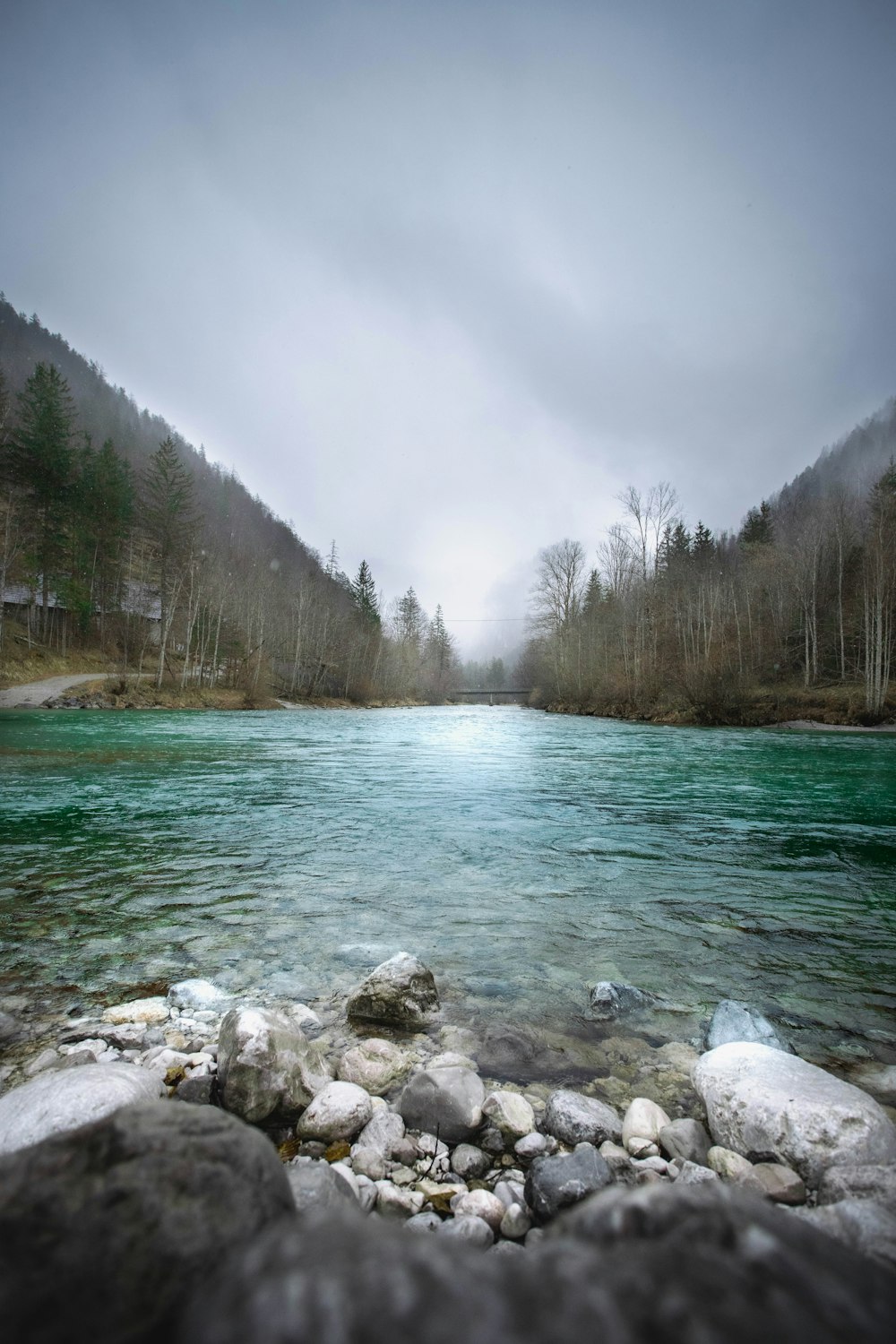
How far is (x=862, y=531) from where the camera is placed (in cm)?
4153

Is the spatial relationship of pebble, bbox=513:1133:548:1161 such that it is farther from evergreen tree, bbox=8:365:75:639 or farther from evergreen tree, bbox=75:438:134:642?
evergreen tree, bbox=75:438:134:642

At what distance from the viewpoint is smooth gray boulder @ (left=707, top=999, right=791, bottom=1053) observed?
2.56m

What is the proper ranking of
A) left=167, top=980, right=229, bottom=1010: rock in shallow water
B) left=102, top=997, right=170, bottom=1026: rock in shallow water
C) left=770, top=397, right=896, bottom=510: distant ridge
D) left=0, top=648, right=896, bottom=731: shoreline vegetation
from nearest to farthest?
left=102, top=997, right=170, bottom=1026: rock in shallow water, left=167, top=980, right=229, bottom=1010: rock in shallow water, left=0, top=648, right=896, bottom=731: shoreline vegetation, left=770, top=397, right=896, bottom=510: distant ridge

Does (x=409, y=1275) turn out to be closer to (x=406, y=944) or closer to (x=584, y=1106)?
(x=584, y=1106)

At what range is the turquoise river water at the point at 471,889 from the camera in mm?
3207

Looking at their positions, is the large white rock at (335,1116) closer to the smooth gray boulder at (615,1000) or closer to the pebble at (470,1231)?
the pebble at (470,1231)

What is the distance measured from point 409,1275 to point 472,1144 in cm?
161

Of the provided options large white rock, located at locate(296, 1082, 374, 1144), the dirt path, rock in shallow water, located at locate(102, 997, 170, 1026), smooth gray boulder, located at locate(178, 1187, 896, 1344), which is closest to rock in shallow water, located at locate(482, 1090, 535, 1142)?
large white rock, located at locate(296, 1082, 374, 1144)

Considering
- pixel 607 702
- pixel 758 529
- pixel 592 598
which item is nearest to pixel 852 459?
pixel 758 529

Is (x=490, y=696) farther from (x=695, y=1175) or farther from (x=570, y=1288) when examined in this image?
(x=570, y=1288)

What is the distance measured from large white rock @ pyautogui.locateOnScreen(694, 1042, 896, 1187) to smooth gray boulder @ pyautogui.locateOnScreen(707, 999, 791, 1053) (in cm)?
37

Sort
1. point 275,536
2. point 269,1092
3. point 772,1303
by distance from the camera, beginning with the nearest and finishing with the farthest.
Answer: point 772,1303, point 269,1092, point 275,536

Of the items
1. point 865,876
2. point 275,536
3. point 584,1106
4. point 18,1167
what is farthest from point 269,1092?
point 275,536

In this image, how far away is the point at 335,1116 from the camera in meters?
2.04
